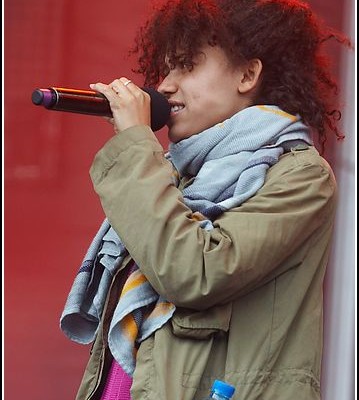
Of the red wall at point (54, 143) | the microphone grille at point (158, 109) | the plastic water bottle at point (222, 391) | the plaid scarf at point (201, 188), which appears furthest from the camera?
the red wall at point (54, 143)

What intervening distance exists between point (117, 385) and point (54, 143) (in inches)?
48.2

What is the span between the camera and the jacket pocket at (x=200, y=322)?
154 cm

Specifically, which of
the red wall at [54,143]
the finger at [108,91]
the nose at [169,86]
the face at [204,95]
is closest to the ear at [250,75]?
the face at [204,95]

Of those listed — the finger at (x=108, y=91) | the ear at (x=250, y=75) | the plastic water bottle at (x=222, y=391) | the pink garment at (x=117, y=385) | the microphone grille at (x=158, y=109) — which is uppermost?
the ear at (x=250, y=75)

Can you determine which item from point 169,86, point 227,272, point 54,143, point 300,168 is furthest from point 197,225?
point 54,143

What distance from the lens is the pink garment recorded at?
165 centimetres

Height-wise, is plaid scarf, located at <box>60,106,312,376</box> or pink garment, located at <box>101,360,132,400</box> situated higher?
plaid scarf, located at <box>60,106,312,376</box>

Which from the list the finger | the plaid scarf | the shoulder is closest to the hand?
the finger

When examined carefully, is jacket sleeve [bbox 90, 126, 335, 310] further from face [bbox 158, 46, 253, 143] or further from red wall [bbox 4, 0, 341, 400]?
red wall [bbox 4, 0, 341, 400]

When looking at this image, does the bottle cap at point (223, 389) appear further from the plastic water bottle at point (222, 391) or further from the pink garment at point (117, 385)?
the pink garment at point (117, 385)

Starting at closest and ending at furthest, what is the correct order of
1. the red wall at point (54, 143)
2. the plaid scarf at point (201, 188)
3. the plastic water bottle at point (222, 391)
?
1. the plastic water bottle at point (222, 391)
2. the plaid scarf at point (201, 188)
3. the red wall at point (54, 143)

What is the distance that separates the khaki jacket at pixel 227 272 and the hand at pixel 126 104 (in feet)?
0.09

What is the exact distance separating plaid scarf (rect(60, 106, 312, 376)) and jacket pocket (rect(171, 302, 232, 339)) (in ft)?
0.06

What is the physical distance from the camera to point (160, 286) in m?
1.52
